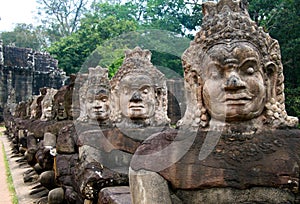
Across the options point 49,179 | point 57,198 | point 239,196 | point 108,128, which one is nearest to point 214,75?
point 239,196

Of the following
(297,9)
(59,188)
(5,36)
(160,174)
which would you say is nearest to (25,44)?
(5,36)

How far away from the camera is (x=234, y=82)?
7.91 feet

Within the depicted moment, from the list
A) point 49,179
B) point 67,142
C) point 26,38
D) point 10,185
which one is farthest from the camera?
point 26,38

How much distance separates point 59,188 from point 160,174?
133 inches

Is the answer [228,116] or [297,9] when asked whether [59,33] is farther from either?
[228,116]

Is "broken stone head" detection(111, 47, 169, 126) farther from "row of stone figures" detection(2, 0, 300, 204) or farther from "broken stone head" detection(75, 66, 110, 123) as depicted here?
"row of stone figures" detection(2, 0, 300, 204)

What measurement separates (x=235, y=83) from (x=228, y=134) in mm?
309

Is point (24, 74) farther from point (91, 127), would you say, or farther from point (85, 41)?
point (91, 127)

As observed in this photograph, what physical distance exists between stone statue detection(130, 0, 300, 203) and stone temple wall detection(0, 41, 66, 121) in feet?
92.4

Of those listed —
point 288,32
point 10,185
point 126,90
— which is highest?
point 288,32

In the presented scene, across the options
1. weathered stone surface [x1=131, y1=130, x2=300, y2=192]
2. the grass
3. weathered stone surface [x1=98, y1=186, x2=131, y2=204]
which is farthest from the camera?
the grass

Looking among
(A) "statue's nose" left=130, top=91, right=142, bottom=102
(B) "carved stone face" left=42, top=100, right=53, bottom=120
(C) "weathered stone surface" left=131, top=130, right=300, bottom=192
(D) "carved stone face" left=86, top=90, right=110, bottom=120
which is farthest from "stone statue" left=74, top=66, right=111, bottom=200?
(B) "carved stone face" left=42, top=100, right=53, bottom=120

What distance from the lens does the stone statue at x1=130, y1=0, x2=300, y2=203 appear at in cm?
232

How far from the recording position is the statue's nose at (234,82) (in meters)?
2.41
